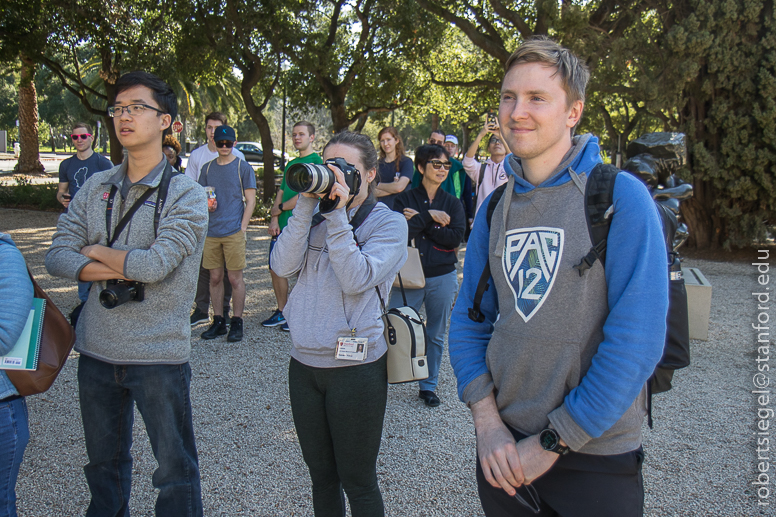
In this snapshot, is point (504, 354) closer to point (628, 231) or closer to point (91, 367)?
point (628, 231)

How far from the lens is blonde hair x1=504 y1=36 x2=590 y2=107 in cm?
151

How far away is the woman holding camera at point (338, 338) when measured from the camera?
2.15 meters

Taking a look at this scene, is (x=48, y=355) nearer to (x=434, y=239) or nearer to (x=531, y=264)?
(x=531, y=264)

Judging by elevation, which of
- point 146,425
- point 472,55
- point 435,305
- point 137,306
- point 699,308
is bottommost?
point 699,308

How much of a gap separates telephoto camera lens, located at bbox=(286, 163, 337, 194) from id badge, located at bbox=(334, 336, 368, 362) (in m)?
0.60

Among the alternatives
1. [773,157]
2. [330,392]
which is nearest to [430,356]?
[330,392]

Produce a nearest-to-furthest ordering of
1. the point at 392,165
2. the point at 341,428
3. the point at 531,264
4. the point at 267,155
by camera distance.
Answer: the point at 531,264 < the point at 341,428 < the point at 392,165 < the point at 267,155

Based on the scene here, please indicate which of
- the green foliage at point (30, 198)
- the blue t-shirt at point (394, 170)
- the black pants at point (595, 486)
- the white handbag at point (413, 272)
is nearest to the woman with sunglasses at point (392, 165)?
the blue t-shirt at point (394, 170)

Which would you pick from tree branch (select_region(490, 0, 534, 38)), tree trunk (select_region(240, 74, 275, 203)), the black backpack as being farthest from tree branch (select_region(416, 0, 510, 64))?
the black backpack

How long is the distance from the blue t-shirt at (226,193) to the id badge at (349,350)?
145 inches

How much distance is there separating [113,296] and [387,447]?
221 centimetres

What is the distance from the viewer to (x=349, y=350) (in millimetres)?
2172

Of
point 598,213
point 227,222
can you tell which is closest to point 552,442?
point 598,213

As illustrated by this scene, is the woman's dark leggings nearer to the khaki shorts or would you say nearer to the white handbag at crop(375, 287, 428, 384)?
the white handbag at crop(375, 287, 428, 384)
